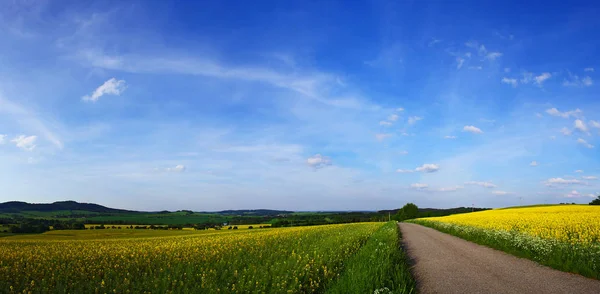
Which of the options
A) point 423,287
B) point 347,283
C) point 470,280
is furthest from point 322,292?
point 470,280

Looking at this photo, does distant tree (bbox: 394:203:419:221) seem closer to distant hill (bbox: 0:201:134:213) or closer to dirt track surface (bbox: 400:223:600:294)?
dirt track surface (bbox: 400:223:600:294)

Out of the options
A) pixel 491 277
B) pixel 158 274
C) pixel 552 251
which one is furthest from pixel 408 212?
pixel 158 274

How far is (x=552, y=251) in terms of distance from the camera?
13.1 meters

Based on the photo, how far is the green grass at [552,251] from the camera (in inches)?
425

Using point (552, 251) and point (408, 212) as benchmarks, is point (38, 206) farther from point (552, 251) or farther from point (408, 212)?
point (552, 251)

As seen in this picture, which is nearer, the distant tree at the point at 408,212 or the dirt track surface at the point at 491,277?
the dirt track surface at the point at 491,277

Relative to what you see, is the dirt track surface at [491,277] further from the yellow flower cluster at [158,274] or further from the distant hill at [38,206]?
the distant hill at [38,206]

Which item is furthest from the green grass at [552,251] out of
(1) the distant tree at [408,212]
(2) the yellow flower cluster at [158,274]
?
(1) the distant tree at [408,212]

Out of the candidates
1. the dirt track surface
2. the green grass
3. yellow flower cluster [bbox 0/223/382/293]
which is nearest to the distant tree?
the green grass

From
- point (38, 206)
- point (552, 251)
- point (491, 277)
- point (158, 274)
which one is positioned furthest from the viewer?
point (38, 206)

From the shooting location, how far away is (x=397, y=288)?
26.3 ft

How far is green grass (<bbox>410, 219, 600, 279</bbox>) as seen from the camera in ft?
35.4

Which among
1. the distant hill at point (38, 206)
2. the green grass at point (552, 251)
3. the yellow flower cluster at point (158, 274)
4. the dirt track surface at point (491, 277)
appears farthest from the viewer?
the distant hill at point (38, 206)

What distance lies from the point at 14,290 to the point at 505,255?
1680 centimetres
